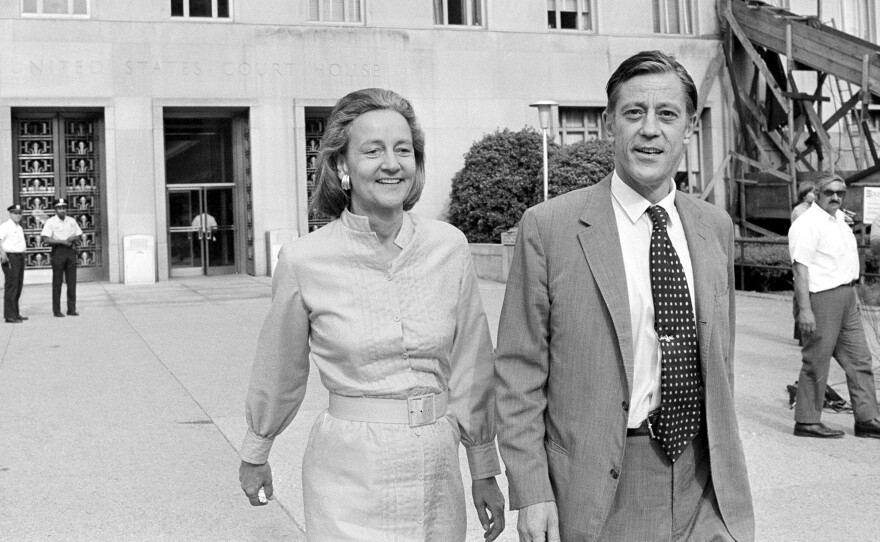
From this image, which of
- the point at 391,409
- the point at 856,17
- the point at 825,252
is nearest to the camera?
the point at 391,409

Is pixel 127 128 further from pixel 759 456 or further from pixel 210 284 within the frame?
pixel 759 456

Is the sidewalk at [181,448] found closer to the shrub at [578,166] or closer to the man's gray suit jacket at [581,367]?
the man's gray suit jacket at [581,367]

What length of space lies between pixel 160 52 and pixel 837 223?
64.1 ft

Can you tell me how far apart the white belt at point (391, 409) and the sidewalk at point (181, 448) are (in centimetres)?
257

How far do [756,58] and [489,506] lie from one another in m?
25.6

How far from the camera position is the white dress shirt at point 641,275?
2.81 metres

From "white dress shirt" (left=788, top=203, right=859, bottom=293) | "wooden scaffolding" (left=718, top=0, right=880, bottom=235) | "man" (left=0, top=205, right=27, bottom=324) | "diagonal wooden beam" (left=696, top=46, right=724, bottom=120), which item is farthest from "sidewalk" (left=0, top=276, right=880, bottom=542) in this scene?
"diagonal wooden beam" (left=696, top=46, right=724, bottom=120)

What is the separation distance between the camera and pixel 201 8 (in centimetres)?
2503

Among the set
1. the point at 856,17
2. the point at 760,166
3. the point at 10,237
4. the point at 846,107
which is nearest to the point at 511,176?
the point at 760,166

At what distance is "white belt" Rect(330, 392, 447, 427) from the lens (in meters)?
3.01

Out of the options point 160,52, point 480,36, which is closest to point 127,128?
point 160,52

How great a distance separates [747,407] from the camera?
8.75 metres

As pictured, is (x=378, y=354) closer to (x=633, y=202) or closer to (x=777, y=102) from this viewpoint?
(x=633, y=202)

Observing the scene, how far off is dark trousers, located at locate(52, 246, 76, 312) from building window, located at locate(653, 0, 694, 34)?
17.8 meters
